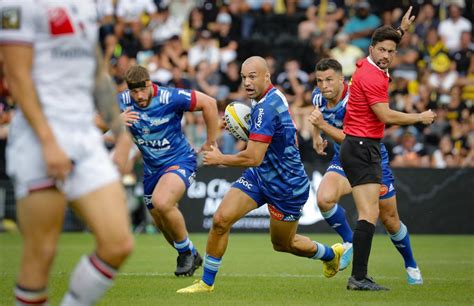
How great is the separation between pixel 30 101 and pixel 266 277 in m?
6.27

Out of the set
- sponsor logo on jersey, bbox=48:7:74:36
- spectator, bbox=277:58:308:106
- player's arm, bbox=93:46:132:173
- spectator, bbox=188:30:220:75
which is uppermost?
sponsor logo on jersey, bbox=48:7:74:36

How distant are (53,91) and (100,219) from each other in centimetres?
80

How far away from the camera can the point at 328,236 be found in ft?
61.2

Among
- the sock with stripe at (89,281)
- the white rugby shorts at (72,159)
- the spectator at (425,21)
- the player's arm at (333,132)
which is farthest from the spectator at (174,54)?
the sock with stripe at (89,281)

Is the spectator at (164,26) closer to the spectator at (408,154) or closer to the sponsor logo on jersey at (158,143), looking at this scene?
the spectator at (408,154)

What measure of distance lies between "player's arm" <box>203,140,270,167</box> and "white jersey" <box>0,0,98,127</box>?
3269 millimetres

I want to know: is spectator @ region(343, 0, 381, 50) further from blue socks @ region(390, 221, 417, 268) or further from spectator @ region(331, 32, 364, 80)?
blue socks @ region(390, 221, 417, 268)

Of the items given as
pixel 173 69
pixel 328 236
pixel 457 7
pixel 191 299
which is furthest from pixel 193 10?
pixel 191 299

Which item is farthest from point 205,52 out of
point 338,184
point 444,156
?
point 338,184

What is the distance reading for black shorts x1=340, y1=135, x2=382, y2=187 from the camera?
975 cm

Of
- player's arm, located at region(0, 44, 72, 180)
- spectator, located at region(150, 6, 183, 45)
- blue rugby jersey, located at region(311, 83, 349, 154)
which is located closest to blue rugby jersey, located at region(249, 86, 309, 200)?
blue rugby jersey, located at region(311, 83, 349, 154)

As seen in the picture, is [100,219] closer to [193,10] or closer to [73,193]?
[73,193]

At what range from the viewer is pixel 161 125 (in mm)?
11844

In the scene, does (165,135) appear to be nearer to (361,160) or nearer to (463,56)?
(361,160)
